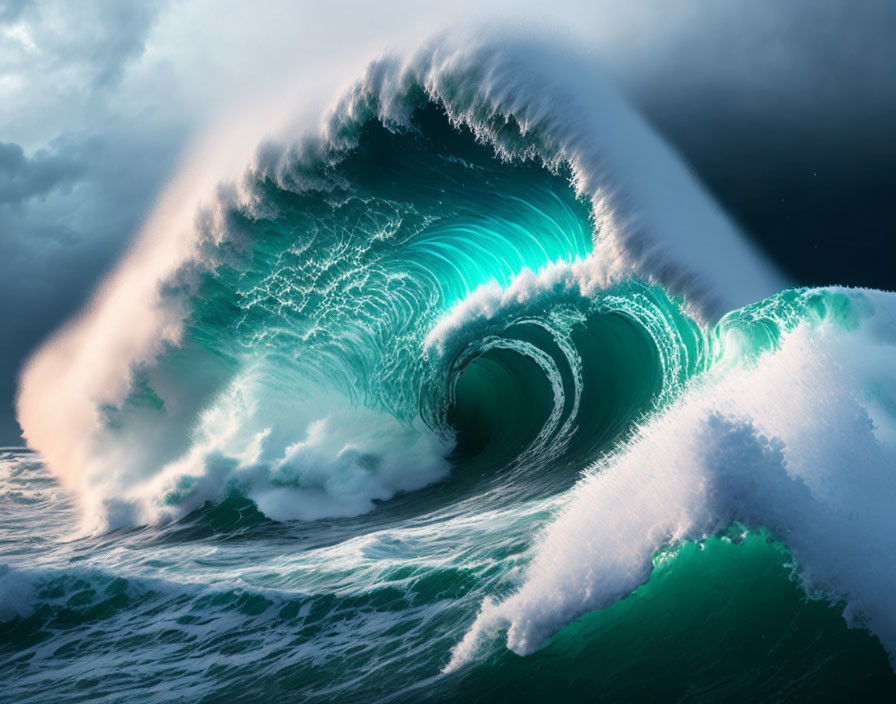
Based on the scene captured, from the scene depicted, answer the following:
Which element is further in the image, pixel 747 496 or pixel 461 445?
pixel 461 445

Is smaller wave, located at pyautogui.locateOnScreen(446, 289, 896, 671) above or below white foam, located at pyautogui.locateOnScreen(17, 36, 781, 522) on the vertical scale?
below

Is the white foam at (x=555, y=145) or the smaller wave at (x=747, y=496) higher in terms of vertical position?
the white foam at (x=555, y=145)

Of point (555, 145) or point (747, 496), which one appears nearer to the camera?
point (747, 496)

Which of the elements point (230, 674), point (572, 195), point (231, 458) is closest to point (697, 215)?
point (572, 195)

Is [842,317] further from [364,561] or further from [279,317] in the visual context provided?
[279,317]

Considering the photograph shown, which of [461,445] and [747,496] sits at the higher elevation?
[461,445]
